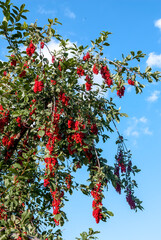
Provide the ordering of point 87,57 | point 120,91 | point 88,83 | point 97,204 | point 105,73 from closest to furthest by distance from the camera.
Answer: point 97,204
point 120,91
point 105,73
point 88,83
point 87,57

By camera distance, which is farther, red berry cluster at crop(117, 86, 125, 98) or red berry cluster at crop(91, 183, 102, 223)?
red berry cluster at crop(117, 86, 125, 98)

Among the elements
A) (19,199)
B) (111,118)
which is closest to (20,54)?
(111,118)

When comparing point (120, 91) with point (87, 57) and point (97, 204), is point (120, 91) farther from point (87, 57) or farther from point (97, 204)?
point (97, 204)

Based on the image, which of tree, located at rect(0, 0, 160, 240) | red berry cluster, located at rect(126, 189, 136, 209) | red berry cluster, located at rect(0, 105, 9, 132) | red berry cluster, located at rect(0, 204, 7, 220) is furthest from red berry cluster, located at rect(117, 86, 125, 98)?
red berry cluster, located at rect(0, 204, 7, 220)

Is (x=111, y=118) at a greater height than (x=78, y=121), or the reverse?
(x=111, y=118)

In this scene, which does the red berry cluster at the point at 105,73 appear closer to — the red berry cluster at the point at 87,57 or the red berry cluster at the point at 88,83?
the red berry cluster at the point at 88,83

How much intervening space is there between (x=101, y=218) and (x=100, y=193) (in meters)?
0.43

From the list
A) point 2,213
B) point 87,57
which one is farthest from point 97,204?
point 87,57

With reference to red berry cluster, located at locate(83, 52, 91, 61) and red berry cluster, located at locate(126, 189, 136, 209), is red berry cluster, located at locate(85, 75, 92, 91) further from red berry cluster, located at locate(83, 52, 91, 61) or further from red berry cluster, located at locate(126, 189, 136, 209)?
red berry cluster, located at locate(126, 189, 136, 209)

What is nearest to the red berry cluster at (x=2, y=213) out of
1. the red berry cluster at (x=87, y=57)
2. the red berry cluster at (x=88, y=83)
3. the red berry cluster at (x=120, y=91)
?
the red berry cluster at (x=88, y=83)

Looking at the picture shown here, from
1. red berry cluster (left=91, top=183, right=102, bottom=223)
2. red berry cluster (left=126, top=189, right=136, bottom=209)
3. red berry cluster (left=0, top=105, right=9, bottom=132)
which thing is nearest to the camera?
red berry cluster (left=91, top=183, right=102, bottom=223)

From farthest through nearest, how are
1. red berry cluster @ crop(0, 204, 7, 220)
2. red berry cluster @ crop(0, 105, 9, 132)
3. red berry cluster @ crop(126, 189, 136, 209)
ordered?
red berry cluster @ crop(126, 189, 136, 209) → red berry cluster @ crop(0, 105, 9, 132) → red berry cluster @ crop(0, 204, 7, 220)

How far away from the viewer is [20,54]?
6.45 m

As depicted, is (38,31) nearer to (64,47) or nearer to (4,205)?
(64,47)
